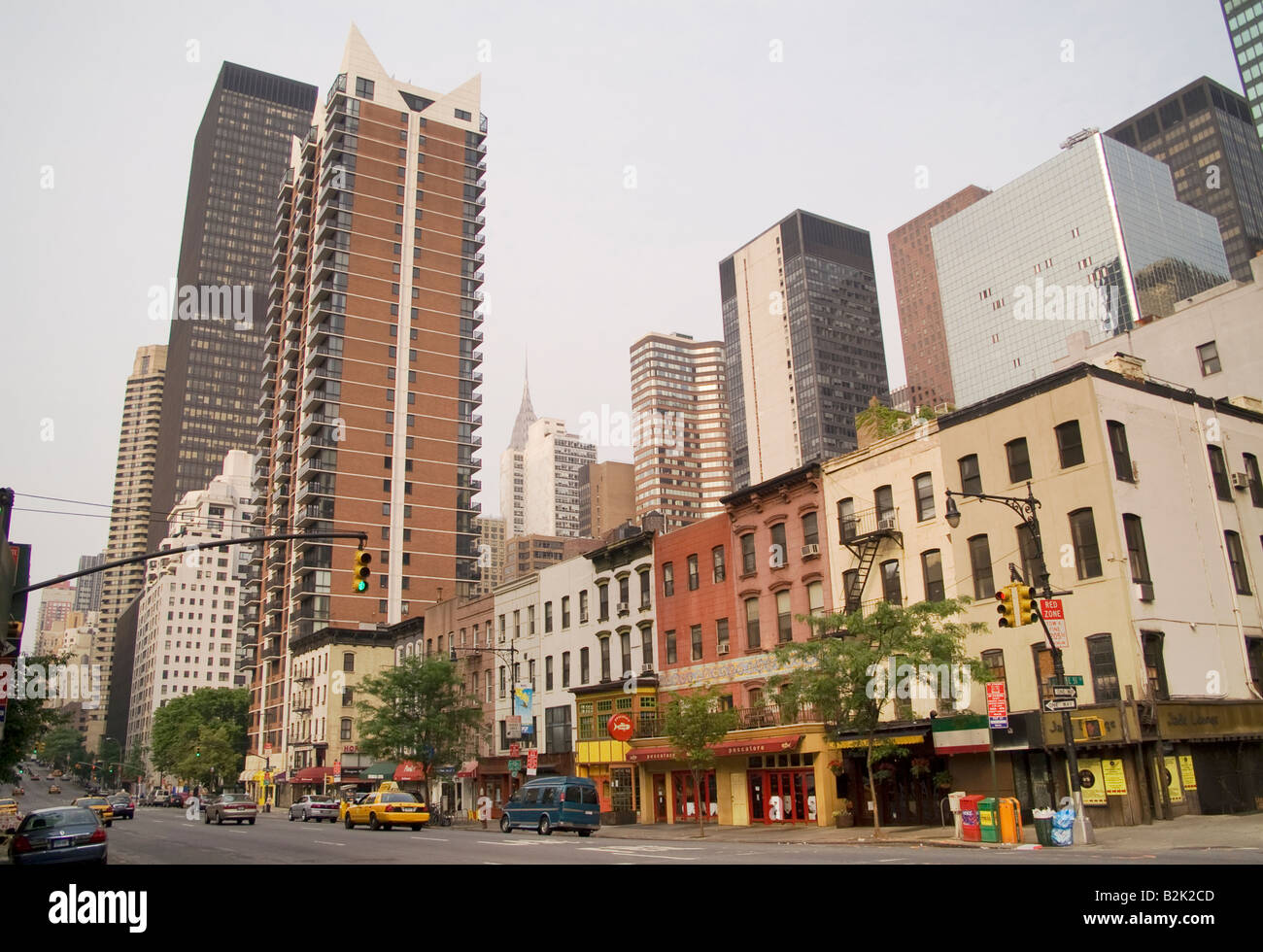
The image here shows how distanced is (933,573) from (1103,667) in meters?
7.65

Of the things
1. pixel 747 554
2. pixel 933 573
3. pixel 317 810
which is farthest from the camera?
pixel 317 810

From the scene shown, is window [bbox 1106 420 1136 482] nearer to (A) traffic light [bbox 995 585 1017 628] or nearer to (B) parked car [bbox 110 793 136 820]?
(A) traffic light [bbox 995 585 1017 628]

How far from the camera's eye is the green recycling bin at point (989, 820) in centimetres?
2653

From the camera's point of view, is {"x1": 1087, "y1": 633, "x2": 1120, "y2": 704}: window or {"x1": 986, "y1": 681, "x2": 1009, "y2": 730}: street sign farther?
{"x1": 1087, "y1": 633, "x2": 1120, "y2": 704}: window

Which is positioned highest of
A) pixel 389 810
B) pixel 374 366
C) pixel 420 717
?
pixel 374 366

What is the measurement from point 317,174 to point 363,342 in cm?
2543

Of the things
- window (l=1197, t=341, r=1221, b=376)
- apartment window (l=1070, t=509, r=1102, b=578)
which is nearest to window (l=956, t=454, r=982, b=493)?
apartment window (l=1070, t=509, r=1102, b=578)

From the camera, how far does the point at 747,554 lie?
46.8 meters

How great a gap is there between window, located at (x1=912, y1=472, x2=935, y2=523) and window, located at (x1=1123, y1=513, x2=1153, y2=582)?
24.0ft

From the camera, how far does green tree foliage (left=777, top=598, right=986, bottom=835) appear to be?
31.6 metres

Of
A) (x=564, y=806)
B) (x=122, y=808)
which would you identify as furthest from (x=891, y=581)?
(x=122, y=808)

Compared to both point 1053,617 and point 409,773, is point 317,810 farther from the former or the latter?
point 1053,617

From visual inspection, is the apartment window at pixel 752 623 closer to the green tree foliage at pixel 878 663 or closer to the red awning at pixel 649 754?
the red awning at pixel 649 754
